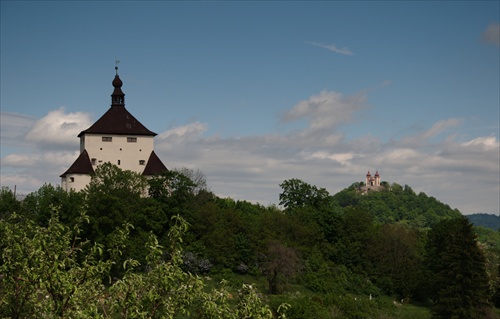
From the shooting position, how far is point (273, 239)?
49719 mm

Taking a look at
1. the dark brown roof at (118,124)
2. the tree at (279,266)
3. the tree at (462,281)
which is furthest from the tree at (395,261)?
the dark brown roof at (118,124)

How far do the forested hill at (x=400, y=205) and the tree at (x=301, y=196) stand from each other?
94443 millimetres

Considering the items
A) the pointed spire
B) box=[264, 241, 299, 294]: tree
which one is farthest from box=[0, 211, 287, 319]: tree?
the pointed spire

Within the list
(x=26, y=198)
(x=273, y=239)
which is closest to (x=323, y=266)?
(x=273, y=239)

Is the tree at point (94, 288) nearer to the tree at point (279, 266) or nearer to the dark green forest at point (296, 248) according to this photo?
the dark green forest at point (296, 248)

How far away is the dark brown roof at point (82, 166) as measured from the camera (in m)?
54.4

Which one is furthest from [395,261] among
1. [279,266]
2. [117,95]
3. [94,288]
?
[94,288]

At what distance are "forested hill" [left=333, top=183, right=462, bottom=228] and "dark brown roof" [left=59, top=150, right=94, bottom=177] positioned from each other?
353 feet

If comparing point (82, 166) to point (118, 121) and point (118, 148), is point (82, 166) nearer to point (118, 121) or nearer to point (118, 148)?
point (118, 148)

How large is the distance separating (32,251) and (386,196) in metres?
170

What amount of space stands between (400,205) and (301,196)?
11559 centimetres

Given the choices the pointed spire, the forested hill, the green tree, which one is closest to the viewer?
the green tree

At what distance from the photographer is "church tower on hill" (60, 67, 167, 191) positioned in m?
55.7

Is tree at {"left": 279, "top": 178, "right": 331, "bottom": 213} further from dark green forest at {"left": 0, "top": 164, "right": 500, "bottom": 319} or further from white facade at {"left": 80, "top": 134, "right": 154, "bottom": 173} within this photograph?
white facade at {"left": 80, "top": 134, "right": 154, "bottom": 173}
